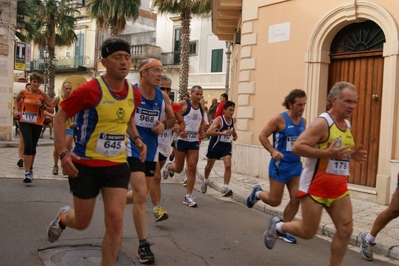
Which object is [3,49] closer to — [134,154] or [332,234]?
[134,154]

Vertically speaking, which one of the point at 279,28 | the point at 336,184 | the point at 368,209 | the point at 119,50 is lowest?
the point at 368,209

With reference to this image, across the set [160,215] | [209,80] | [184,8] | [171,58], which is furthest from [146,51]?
[160,215]

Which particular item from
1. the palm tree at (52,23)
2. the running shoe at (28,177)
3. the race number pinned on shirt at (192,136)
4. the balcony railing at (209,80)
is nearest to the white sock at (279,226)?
the race number pinned on shirt at (192,136)

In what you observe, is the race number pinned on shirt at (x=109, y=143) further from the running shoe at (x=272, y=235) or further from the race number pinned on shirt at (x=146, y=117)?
the running shoe at (x=272, y=235)

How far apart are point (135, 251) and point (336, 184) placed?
2124 mm

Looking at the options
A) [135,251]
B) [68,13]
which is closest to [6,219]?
[135,251]

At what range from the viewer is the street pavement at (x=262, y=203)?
21.1 ft

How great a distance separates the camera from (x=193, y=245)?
18.6ft

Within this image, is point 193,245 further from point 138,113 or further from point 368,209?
point 368,209

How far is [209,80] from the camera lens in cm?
3588

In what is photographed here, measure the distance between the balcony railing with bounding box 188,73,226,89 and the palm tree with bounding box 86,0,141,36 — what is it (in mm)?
6524

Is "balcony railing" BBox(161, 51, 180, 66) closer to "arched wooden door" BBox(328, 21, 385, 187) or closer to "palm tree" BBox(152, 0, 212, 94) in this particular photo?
"palm tree" BBox(152, 0, 212, 94)

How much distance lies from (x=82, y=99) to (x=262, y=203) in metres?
5.23

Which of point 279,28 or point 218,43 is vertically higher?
point 218,43
